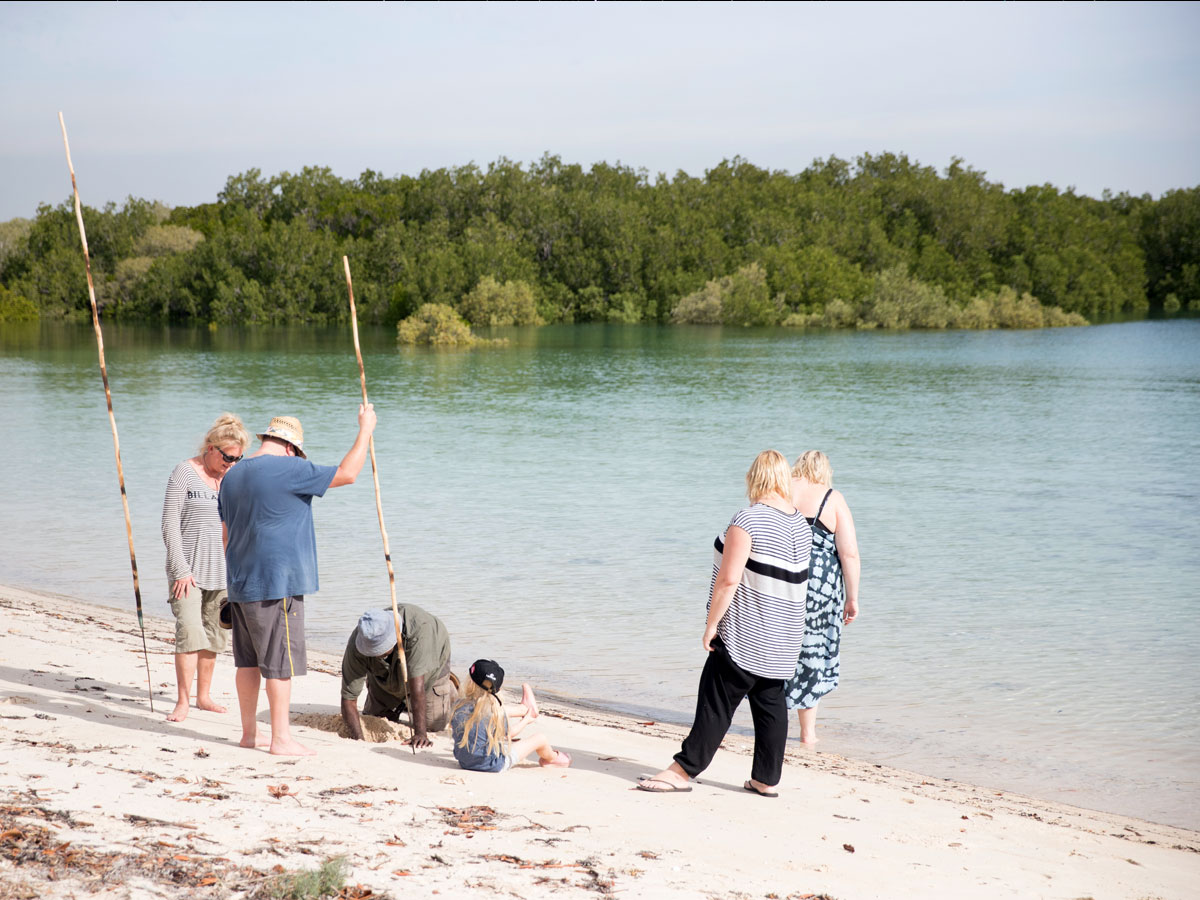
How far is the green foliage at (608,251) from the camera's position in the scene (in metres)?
82.9

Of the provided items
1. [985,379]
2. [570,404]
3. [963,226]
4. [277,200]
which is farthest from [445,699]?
[277,200]

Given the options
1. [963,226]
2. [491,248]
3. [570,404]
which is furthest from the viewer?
[963,226]

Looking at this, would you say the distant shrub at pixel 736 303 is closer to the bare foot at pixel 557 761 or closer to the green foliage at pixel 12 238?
the green foliage at pixel 12 238

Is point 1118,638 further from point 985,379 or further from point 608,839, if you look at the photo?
point 985,379

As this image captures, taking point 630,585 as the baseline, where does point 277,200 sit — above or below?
above

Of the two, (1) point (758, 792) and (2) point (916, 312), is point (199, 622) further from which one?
(2) point (916, 312)

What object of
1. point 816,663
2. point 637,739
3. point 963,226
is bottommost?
point 637,739

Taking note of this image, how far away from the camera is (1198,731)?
7566 millimetres

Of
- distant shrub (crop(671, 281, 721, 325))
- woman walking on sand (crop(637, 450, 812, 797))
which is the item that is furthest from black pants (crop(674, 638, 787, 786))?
distant shrub (crop(671, 281, 721, 325))

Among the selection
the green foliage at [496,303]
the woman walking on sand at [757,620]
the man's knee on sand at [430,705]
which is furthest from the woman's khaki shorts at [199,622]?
the green foliage at [496,303]

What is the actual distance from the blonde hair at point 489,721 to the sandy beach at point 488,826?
16 centimetres

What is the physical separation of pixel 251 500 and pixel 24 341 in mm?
63321

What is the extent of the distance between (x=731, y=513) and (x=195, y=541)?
10.5 metres

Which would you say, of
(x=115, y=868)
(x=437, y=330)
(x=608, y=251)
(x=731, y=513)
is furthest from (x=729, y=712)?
(x=608, y=251)
